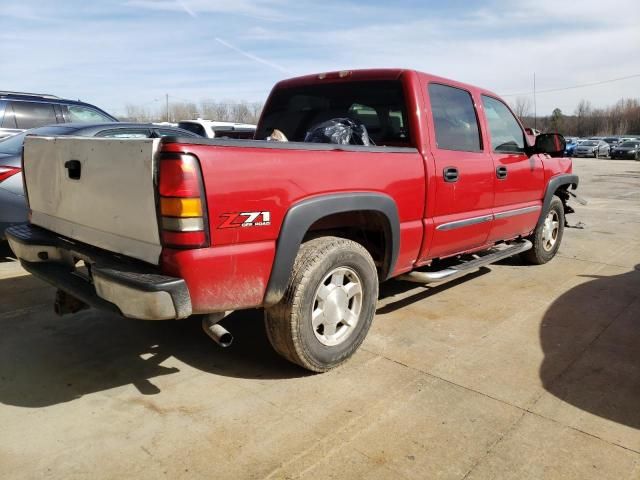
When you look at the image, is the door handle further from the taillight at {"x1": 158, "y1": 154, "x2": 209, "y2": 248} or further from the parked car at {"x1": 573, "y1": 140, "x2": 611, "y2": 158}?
the parked car at {"x1": 573, "y1": 140, "x2": 611, "y2": 158}

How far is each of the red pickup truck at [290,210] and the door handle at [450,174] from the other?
2cm

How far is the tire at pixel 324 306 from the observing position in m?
2.91

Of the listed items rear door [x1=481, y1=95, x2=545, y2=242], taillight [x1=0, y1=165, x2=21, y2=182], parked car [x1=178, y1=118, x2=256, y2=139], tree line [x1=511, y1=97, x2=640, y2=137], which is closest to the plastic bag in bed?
rear door [x1=481, y1=95, x2=545, y2=242]

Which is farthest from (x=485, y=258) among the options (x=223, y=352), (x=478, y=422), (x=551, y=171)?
(x=223, y=352)

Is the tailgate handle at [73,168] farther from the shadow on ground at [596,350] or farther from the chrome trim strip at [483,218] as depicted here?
the shadow on ground at [596,350]

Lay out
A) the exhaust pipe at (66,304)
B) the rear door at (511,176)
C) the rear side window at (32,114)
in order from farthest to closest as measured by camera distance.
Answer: the rear side window at (32,114)
the rear door at (511,176)
the exhaust pipe at (66,304)

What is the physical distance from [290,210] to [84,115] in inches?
289

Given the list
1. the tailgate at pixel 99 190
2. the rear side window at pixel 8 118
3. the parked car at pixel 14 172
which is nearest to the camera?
the tailgate at pixel 99 190

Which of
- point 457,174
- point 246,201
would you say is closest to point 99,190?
point 246,201

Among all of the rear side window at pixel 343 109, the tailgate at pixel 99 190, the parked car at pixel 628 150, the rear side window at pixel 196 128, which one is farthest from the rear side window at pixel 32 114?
the parked car at pixel 628 150

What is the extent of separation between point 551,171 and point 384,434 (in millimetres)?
4106

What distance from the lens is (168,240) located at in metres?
2.42

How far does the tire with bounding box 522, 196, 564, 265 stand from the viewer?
5723 millimetres

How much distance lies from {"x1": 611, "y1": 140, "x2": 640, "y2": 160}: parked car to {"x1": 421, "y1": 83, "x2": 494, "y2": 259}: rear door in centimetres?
3883
